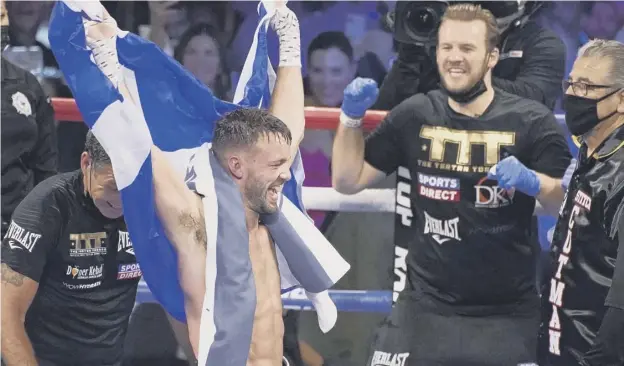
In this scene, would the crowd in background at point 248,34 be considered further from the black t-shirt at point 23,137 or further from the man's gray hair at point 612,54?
the man's gray hair at point 612,54

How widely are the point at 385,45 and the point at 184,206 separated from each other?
133cm

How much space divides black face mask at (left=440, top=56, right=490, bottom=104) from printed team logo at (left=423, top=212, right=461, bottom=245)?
27 centimetres

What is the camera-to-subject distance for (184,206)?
147 cm

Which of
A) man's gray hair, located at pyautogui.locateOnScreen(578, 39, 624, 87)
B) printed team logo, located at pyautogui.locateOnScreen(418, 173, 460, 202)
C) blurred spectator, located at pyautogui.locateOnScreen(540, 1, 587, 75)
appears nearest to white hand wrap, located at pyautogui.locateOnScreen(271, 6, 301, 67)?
printed team logo, located at pyautogui.locateOnScreen(418, 173, 460, 202)

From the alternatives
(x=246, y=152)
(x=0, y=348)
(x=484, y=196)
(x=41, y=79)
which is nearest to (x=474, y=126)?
(x=484, y=196)

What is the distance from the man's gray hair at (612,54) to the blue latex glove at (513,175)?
0.84 ft

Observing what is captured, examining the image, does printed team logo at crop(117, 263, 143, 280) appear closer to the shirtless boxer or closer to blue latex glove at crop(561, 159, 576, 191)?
the shirtless boxer

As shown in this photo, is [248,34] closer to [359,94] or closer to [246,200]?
[359,94]

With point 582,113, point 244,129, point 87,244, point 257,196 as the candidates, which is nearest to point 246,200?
point 257,196

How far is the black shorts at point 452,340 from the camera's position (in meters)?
2.00

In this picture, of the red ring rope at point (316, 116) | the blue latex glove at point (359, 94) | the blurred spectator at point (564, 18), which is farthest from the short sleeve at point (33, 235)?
the blurred spectator at point (564, 18)

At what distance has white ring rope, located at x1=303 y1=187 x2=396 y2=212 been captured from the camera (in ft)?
7.11

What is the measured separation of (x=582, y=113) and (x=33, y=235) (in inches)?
44.1

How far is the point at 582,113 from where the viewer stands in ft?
5.89
